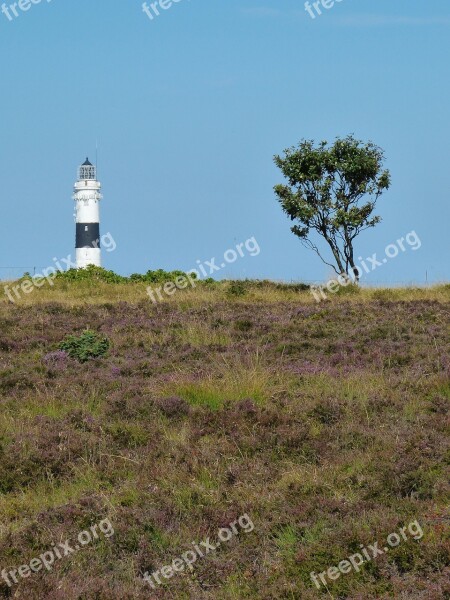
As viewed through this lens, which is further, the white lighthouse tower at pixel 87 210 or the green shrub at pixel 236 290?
the white lighthouse tower at pixel 87 210

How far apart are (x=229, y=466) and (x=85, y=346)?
8.15 meters

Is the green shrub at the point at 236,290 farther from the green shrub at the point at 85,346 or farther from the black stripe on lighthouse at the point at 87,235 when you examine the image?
the black stripe on lighthouse at the point at 87,235

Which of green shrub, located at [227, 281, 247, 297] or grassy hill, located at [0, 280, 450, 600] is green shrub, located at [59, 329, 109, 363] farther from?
green shrub, located at [227, 281, 247, 297]

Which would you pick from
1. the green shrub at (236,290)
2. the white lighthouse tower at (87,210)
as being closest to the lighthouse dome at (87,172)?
the white lighthouse tower at (87,210)

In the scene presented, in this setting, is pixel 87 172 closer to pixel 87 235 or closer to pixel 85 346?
pixel 87 235

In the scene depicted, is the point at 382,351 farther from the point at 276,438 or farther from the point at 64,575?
the point at 64,575

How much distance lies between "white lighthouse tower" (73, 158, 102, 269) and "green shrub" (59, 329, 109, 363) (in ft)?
156

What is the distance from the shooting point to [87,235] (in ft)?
229

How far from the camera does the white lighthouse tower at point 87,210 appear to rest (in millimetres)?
68844

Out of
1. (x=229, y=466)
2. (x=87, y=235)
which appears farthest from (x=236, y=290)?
(x=87, y=235)

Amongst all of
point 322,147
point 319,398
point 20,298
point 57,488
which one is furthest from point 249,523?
point 322,147

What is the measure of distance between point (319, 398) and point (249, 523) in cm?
423

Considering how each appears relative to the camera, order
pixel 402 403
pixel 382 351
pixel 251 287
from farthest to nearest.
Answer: pixel 251 287 → pixel 382 351 → pixel 402 403

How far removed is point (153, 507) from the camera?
11352 millimetres
